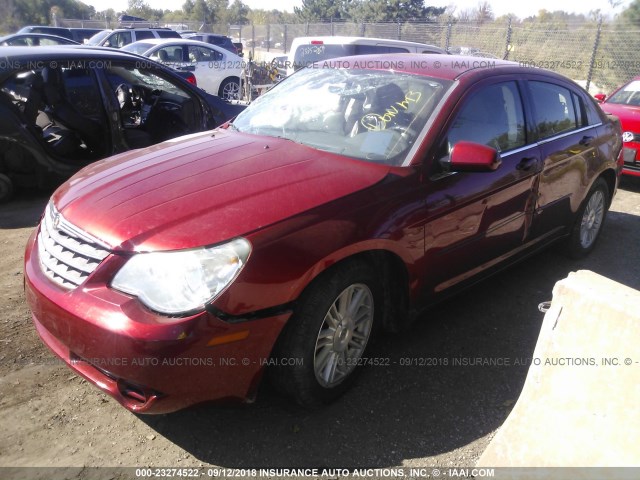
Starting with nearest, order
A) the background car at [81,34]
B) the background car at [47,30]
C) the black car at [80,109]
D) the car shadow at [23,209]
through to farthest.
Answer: the car shadow at [23,209]
the black car at [80,109]
the background car at [47,30]
the background car at [81,34]

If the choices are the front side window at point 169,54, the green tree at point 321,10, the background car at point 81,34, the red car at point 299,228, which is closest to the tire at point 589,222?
the red car at point 299,228

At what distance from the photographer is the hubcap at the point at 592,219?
183 inches

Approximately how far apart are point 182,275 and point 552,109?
3209mm

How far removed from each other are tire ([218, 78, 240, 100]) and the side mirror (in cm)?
1128

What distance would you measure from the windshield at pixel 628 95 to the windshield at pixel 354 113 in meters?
5.82

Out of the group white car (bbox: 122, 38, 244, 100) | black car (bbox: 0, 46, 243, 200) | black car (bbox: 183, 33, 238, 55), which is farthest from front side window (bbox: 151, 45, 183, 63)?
black car (bbox: 183, 33, 238, 55)

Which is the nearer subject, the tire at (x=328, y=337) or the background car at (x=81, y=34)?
the tire at (x=328, y=337)

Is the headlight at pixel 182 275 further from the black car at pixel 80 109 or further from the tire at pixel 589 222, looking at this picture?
the black car at pixel 80 109

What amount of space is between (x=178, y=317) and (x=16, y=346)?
162 cm

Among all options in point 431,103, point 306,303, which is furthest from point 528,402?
point 431,103

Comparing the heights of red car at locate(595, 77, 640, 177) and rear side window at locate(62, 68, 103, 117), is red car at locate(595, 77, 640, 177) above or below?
below

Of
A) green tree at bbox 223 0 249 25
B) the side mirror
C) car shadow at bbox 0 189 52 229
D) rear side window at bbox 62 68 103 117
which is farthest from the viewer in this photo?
green tree at bbox 223 0 249 25

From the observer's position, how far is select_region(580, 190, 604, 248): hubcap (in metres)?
4.65

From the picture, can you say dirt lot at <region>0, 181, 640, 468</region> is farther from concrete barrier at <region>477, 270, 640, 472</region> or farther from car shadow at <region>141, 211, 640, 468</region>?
concrete barrier at <region>477, 270, 640, 472</region>
